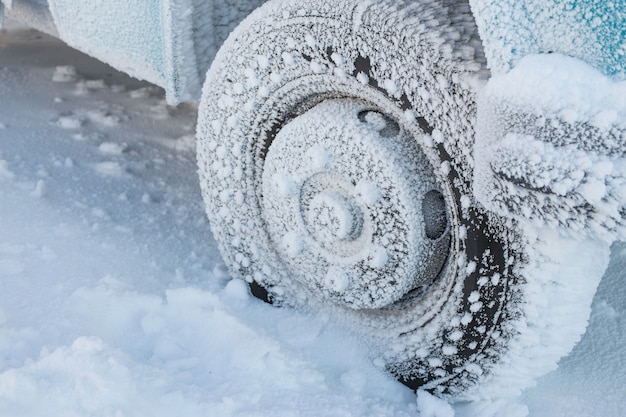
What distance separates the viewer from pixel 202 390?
1.14 meters

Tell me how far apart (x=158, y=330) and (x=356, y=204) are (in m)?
0.47

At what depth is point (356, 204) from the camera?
3.77 feet

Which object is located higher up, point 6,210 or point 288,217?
point 288,217

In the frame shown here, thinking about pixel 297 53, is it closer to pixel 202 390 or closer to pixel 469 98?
pixel 469 98

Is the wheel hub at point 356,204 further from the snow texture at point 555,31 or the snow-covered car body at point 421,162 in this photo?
the snow texture at point 555,31

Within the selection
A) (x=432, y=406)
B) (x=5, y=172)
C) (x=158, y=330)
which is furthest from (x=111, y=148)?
(x=432, y=406)

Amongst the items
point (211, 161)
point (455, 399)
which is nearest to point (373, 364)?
point (455, 399)

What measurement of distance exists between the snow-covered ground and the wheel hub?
17 centimetres

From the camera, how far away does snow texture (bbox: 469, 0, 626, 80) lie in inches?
31.8

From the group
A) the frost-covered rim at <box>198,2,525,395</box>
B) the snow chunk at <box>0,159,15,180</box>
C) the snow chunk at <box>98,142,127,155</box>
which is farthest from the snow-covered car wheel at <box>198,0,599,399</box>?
the snow chunk at <box>98,142,127,155</box>

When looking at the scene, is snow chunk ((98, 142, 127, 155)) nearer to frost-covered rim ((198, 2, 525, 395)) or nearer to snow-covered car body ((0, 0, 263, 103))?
snow-covered car body ((0, 0, 263, 103))

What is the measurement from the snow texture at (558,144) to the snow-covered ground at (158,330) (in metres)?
0.44

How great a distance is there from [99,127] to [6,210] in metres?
0.74

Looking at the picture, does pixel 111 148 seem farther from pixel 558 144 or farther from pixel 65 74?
pixel 558 144
